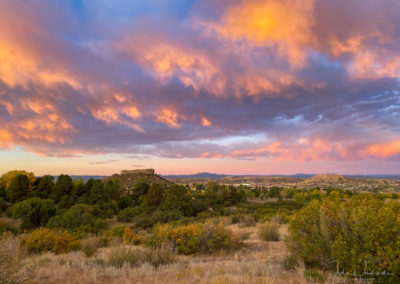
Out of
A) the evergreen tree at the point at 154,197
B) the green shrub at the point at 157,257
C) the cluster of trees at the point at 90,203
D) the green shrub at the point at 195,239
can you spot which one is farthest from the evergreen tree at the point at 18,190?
the green shrub at the point at 157,257

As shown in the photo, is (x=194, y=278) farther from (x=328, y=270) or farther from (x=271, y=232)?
(x=271, y=232)

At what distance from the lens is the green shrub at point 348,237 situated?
5.00 meters

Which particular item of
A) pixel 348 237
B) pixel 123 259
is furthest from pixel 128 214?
pixel 348 237

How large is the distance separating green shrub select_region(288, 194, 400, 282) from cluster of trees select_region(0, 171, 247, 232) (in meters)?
24.8

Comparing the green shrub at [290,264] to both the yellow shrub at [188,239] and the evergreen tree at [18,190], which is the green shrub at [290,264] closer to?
the yellow shrub at [188,239]

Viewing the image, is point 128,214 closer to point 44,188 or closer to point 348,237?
point 44,188

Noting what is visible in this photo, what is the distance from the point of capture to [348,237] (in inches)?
229

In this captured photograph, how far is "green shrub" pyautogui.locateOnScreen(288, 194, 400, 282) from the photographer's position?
5004 millimetres

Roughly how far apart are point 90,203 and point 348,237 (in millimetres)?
48554

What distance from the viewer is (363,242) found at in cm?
551

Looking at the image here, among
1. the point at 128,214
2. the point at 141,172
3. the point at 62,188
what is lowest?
the point at 128,214

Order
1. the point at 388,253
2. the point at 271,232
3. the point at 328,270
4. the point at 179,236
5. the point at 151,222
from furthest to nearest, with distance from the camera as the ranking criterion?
the point at 151,222, the point at 271,232, the point at 179,236, the point at 328,270, the point at 388,253

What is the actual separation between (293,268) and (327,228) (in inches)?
57.3

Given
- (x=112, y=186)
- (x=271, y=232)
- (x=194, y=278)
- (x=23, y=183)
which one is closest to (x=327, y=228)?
(x=194, y=278)
